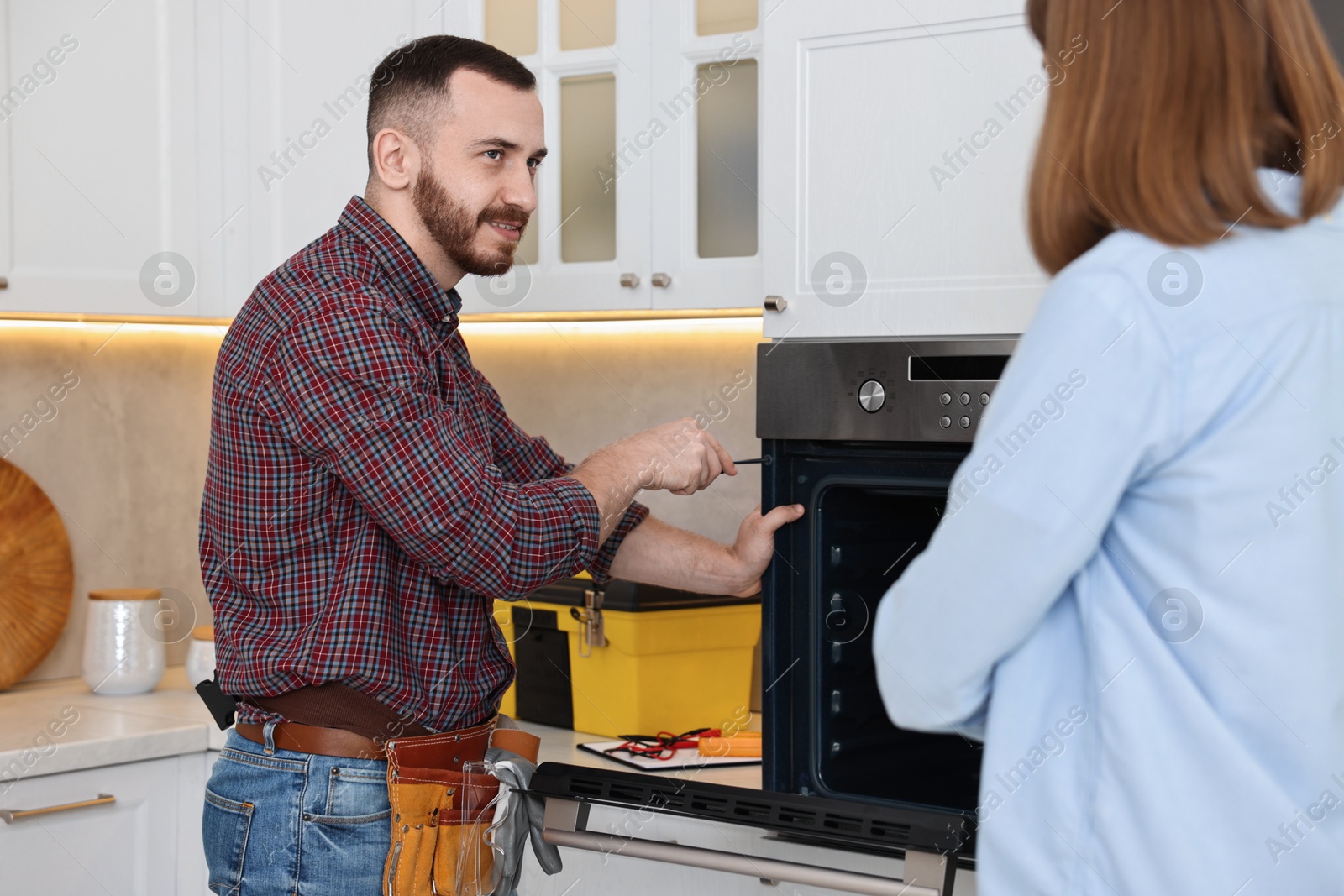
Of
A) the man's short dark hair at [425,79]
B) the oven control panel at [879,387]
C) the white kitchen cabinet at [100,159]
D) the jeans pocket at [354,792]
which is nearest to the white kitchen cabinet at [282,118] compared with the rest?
the white kitchen cabinet at [100,159]

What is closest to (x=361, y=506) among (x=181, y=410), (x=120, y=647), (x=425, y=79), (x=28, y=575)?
(x=425, y=79)

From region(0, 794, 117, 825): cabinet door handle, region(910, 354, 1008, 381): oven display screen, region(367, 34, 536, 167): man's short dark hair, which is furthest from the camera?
region(0, 794, 117, 825): cabinet door handle

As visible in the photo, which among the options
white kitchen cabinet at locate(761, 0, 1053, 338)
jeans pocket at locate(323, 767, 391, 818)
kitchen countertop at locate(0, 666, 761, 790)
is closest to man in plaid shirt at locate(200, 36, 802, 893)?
jeans pocket at locate(323, 767, 391, 818)

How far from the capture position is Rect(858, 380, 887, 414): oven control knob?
131 cm

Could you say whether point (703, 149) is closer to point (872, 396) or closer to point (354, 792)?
point (872, 396)

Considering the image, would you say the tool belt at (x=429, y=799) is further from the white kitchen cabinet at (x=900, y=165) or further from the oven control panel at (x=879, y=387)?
the white kitchen cabinet at (x=900, y=165)

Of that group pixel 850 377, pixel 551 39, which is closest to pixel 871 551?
pixel 850 377

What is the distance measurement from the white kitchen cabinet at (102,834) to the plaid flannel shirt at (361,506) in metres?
0.70

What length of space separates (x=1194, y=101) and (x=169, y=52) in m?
1.83

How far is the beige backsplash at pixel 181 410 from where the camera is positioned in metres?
2.19

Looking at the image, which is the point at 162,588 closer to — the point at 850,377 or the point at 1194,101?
the point at 850,377

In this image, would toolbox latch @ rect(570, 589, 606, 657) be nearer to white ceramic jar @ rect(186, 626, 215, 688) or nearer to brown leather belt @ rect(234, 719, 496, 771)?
brown leather belt @ rect(234, 719, 496, 771)

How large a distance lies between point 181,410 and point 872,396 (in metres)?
1.69

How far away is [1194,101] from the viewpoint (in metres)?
0.74
